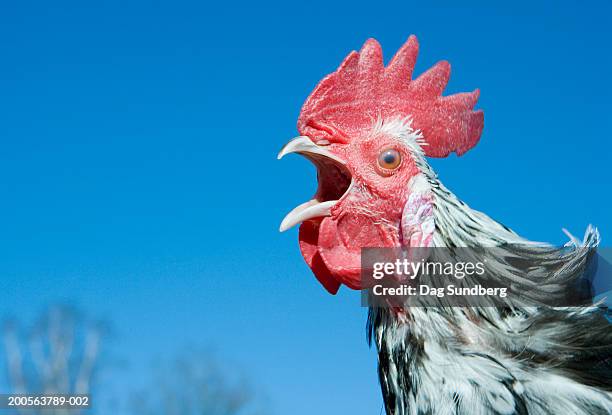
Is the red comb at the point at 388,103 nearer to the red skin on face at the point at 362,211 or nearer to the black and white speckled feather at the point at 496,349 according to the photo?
the red skin on face at the point at 362,211

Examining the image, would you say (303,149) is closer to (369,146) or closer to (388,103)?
(369,146)

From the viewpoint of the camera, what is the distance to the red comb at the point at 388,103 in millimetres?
3815

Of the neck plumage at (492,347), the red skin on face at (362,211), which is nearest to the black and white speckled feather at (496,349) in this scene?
the neck plumage at (492,347)

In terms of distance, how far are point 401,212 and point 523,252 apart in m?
0.63

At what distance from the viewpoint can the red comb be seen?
3.82 meters

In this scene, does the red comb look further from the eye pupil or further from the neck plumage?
the neck plumage

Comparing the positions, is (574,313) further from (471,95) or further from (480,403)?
(471,95)

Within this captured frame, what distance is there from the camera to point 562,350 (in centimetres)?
314

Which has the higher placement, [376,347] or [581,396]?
[376,347]

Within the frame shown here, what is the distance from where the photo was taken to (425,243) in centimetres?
340

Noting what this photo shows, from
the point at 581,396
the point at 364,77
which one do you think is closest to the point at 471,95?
the point at 364,77

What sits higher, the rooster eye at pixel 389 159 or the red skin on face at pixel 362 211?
the rooster eye at pixel 389 159

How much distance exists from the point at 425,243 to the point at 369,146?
62 centimetres

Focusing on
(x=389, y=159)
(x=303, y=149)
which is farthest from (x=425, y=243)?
(x=303, y=149)
